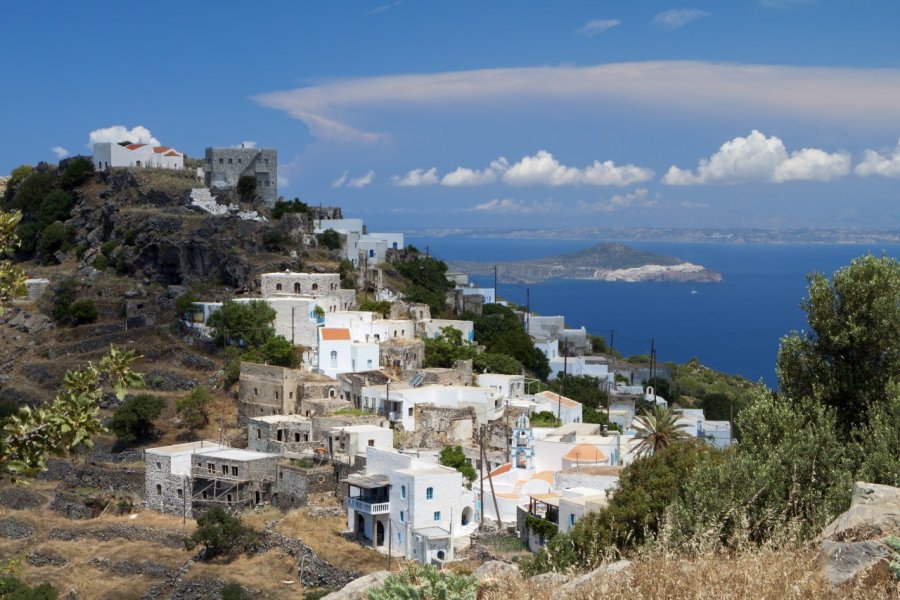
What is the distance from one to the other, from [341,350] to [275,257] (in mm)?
12202

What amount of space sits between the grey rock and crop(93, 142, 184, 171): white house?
6094 centimetres

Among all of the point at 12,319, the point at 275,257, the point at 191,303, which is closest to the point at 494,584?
the point at 191,303

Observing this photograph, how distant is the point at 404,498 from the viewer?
95.0 feet

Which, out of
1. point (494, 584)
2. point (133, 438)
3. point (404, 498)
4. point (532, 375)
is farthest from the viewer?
point (532, 375)

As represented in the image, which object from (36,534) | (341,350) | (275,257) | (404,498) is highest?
(275,257)

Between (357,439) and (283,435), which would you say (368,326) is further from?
(357,439)

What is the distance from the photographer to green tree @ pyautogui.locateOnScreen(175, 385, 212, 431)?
38219mm

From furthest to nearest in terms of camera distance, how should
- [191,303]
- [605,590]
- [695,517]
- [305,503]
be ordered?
[191,303] < [305,503] < [695,517] < [605,590]

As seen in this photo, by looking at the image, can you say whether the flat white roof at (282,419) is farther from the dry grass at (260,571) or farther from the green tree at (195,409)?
the dry grass at (260,571)

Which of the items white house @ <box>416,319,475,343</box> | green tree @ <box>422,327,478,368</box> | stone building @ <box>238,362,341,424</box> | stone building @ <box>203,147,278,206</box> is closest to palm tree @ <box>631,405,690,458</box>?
stone building @ <box>238,362,341,424</box>

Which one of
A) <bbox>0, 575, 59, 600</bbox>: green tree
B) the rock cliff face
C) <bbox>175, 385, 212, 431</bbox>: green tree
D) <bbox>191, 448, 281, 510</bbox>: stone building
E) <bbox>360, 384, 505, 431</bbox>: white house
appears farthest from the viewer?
the rock cliff face

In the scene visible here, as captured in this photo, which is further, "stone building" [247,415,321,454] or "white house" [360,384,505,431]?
"white house" [360,384,505,431]

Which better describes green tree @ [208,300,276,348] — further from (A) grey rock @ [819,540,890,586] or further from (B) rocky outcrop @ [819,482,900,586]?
(A) grey rock @ [819,540,890,586]

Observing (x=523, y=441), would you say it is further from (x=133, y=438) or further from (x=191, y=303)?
(x=191, y=303)
